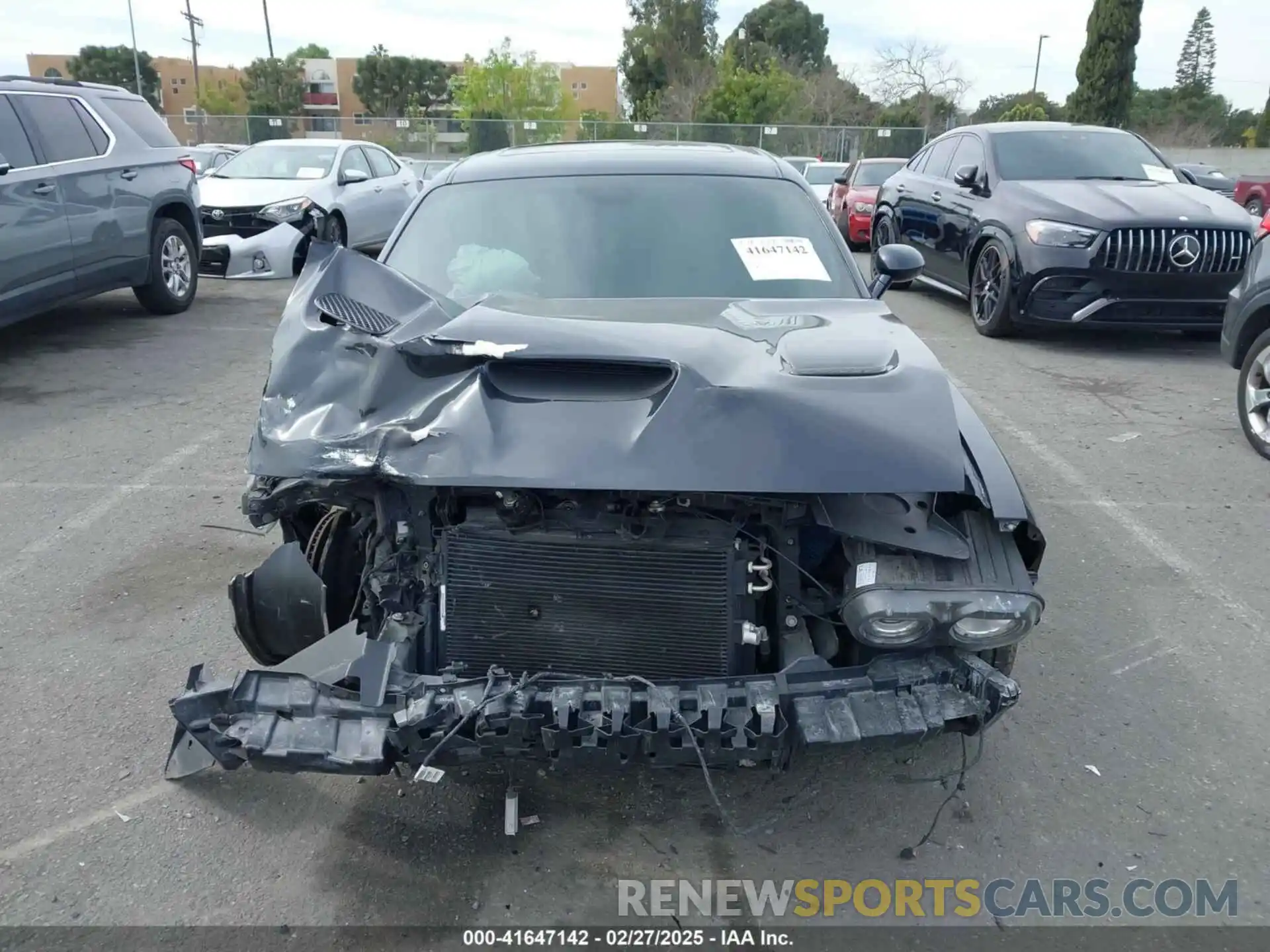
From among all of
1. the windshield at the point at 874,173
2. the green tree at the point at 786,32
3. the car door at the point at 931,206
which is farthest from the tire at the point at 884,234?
the green tree at the point at 786,32

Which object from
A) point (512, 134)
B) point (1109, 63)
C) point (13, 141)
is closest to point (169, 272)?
point (13, 141)

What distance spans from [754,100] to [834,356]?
43925mm

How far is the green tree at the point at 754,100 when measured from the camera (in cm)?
4319

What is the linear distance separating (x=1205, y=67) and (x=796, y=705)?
90.1 m

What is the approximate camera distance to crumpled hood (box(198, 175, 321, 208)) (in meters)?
11.2

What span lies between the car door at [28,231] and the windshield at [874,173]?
1166 cm

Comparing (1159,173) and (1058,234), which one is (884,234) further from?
(1058,234)

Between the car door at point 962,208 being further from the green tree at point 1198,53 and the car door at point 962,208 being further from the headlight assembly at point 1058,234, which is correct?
the green tree at point 1198,53

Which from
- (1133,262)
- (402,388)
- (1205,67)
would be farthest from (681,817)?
(1205,67)

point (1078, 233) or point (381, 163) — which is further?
point (381, 163)

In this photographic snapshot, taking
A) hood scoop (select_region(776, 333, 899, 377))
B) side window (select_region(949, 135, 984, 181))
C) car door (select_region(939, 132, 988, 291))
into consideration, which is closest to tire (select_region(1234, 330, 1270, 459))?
car door (select_region(939, 132, 988, 291))

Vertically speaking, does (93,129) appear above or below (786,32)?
below

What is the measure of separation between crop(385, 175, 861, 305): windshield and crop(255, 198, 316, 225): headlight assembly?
7.65 m

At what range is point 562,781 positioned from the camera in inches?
116
